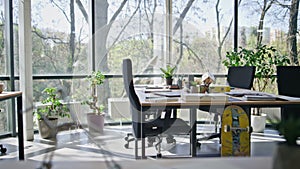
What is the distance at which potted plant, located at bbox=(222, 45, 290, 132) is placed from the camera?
4.93 metres

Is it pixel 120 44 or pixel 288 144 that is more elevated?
pixel 120 44

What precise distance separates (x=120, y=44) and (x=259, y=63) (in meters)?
2.28

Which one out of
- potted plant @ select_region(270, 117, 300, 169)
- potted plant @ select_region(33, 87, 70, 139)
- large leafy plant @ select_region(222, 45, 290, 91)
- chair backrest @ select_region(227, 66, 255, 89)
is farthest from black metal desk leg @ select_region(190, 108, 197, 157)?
potted plant @ select_region(270, 117, 300, 169)

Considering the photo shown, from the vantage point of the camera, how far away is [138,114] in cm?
292

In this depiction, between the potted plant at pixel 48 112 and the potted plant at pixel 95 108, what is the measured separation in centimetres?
44

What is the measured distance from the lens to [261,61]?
199 inches

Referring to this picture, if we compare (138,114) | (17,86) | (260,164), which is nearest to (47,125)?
(17,86)

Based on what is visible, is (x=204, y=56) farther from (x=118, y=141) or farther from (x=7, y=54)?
(x=7, y=54)

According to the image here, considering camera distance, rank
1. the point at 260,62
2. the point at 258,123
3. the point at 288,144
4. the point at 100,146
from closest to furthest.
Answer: the point at 288,144, the point at 100,146, the point at 258,123, the point at 260,62

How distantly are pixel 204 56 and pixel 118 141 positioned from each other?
2300 mm

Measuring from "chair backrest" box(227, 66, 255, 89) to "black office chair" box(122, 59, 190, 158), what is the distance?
1213 mm

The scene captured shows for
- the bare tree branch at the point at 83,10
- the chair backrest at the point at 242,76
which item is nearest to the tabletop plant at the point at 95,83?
the bare tree branch at the point at 83,10

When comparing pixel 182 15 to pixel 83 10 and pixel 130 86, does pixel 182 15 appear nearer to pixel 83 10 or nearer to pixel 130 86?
pixel 83 10

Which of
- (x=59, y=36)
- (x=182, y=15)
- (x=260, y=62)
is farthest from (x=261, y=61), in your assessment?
(x=59, y=36)
